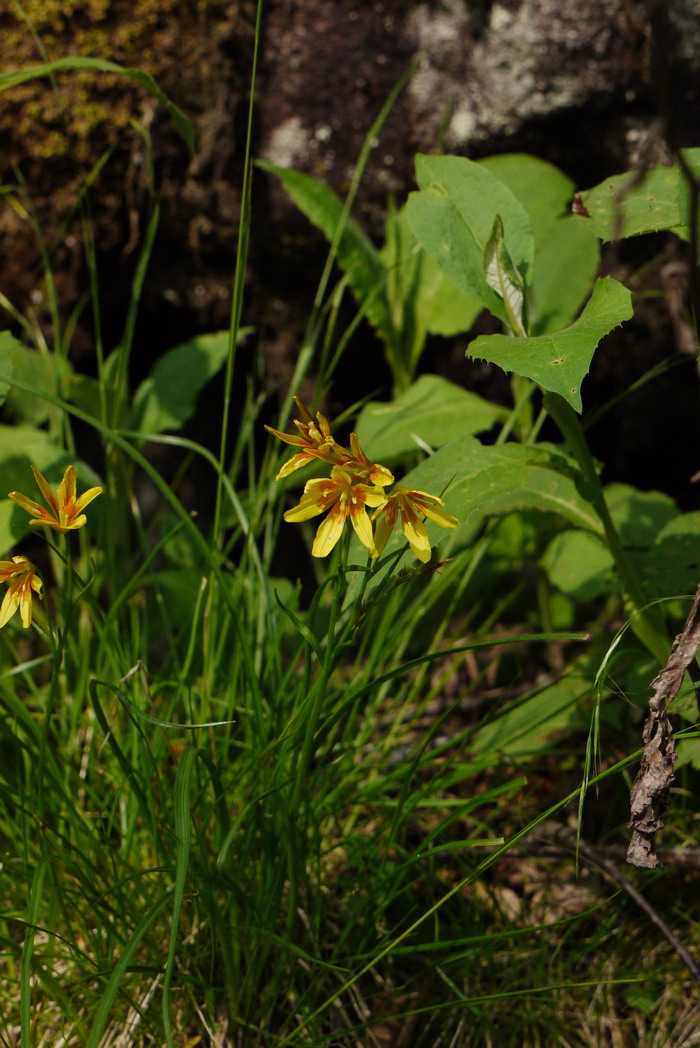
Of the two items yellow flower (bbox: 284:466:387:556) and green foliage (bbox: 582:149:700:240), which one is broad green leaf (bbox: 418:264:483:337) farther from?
yellow flower (bbox: 284:466:387:556)

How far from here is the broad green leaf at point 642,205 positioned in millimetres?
1074

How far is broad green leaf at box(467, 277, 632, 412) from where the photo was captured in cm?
89

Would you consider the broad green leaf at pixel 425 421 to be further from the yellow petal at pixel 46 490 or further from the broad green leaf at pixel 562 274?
the yellow petal at pixel 46 490

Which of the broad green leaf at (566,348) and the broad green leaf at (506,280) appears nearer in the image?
the broad green leaf at (566,348)

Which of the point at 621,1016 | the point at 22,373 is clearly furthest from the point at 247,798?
the point at 22,373

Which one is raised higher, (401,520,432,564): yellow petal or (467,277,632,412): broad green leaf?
(467,277,632,412): broad green leaf

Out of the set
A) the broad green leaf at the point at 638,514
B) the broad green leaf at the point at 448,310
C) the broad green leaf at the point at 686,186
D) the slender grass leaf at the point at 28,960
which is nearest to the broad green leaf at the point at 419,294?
the broad green leaf at the point at 448,310

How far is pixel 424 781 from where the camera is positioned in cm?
163

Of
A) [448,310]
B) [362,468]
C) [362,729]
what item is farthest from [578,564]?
[362,468]

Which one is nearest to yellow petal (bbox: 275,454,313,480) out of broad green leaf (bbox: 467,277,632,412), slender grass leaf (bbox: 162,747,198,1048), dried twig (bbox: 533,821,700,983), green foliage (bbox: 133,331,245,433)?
broad green leaf (bbox: 467,277,632,412)

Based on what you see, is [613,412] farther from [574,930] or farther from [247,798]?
[247,798]

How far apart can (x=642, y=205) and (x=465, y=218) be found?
9.3 inches

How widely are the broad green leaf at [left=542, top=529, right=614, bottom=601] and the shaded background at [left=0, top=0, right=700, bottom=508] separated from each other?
550 mm

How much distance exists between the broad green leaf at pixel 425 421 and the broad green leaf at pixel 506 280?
0.40m
